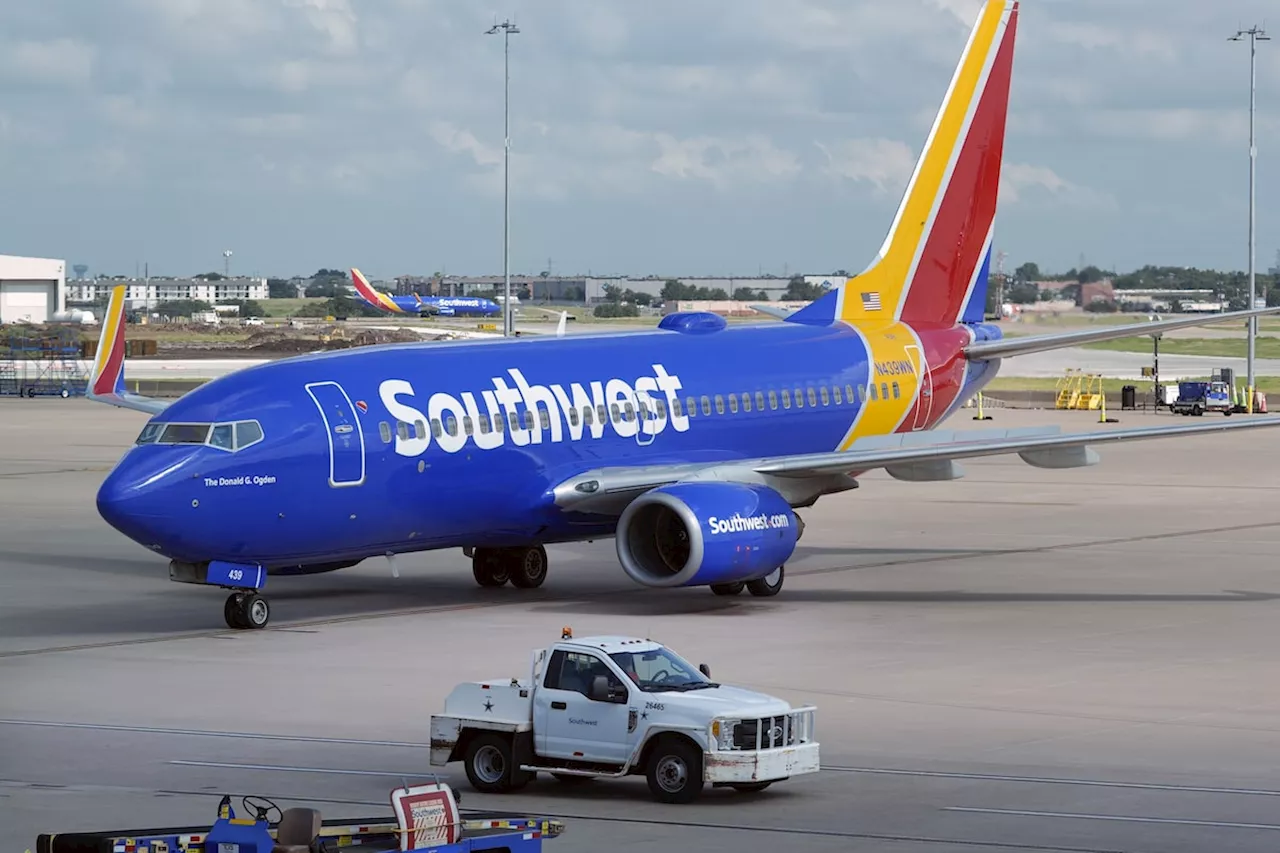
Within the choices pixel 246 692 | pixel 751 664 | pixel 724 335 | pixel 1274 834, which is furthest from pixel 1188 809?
pixel 724 335

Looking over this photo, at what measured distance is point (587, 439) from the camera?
3503 cm

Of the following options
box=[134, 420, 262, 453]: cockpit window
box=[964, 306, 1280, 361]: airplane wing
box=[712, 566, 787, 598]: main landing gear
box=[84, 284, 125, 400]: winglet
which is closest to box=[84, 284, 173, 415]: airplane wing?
box=[84, 284, 125, 400]: winglet

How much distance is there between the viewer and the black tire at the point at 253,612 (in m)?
31.2

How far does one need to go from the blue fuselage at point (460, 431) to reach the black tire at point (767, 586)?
2.60m

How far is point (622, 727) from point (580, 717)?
1.58 ft

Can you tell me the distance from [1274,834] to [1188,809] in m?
1.23

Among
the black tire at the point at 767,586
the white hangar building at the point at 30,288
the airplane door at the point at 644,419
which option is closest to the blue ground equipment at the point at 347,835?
the black tire at the point at 767,586

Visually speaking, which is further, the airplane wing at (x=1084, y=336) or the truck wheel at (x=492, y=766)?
the airplane wing at (x=1084, y=336)

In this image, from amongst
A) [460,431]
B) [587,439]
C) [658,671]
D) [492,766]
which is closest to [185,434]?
[460,431]

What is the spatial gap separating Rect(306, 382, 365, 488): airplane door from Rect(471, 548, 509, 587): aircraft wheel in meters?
5.62

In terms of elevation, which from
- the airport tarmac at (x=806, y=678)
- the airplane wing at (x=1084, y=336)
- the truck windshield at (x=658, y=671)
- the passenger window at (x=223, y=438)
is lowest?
the airport tarmac at (x=806, y=678)

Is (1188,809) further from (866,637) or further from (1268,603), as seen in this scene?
(1268,603)

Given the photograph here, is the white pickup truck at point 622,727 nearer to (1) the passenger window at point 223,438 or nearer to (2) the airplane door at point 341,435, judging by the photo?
(1) the passenger window at point 223,438

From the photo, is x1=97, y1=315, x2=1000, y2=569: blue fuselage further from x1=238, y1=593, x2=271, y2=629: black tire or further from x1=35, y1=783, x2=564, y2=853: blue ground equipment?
x1=35, y1=783, x2=564, y2=853: blue ground equipment
